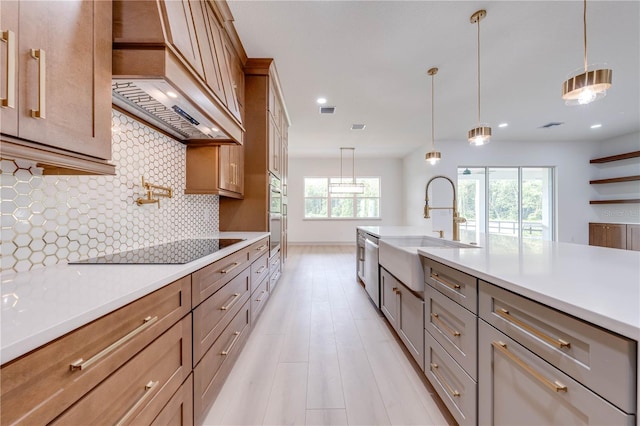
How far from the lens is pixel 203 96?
1519mm

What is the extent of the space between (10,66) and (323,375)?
2076 mm

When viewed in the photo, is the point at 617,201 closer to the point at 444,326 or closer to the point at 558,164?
the point at 558,164

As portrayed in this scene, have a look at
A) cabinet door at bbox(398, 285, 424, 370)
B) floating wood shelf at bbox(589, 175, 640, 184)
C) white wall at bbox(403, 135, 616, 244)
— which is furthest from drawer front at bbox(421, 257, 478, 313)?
→ floating wood shelf at bbox(589, 175, 640, 184)

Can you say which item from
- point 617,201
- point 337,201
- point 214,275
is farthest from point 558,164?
point 214,275

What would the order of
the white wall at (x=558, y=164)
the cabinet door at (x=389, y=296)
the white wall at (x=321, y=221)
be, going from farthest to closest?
the white wall at (x=321, y=221), the white wall at (x=558, y=164), the cabinet door at (x=389, y=296)

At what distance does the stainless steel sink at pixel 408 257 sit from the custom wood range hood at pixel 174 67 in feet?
Answer: 5.26

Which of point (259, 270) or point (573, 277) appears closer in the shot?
point (573, 277)

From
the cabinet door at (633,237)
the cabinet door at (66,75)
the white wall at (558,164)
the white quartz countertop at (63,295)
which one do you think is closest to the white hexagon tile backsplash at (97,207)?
the white quartz countertop at (63,295)

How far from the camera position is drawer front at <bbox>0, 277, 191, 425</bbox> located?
518 mm

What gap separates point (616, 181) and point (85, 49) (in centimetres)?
945

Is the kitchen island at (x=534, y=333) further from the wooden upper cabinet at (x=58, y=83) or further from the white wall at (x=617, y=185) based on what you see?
the white wall at (x=617, y=185)

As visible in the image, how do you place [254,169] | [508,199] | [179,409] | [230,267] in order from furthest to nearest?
[508,199] → [254,169] → [230,267] → [179,409]

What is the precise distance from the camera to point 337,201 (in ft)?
28.3

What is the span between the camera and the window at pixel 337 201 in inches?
338
